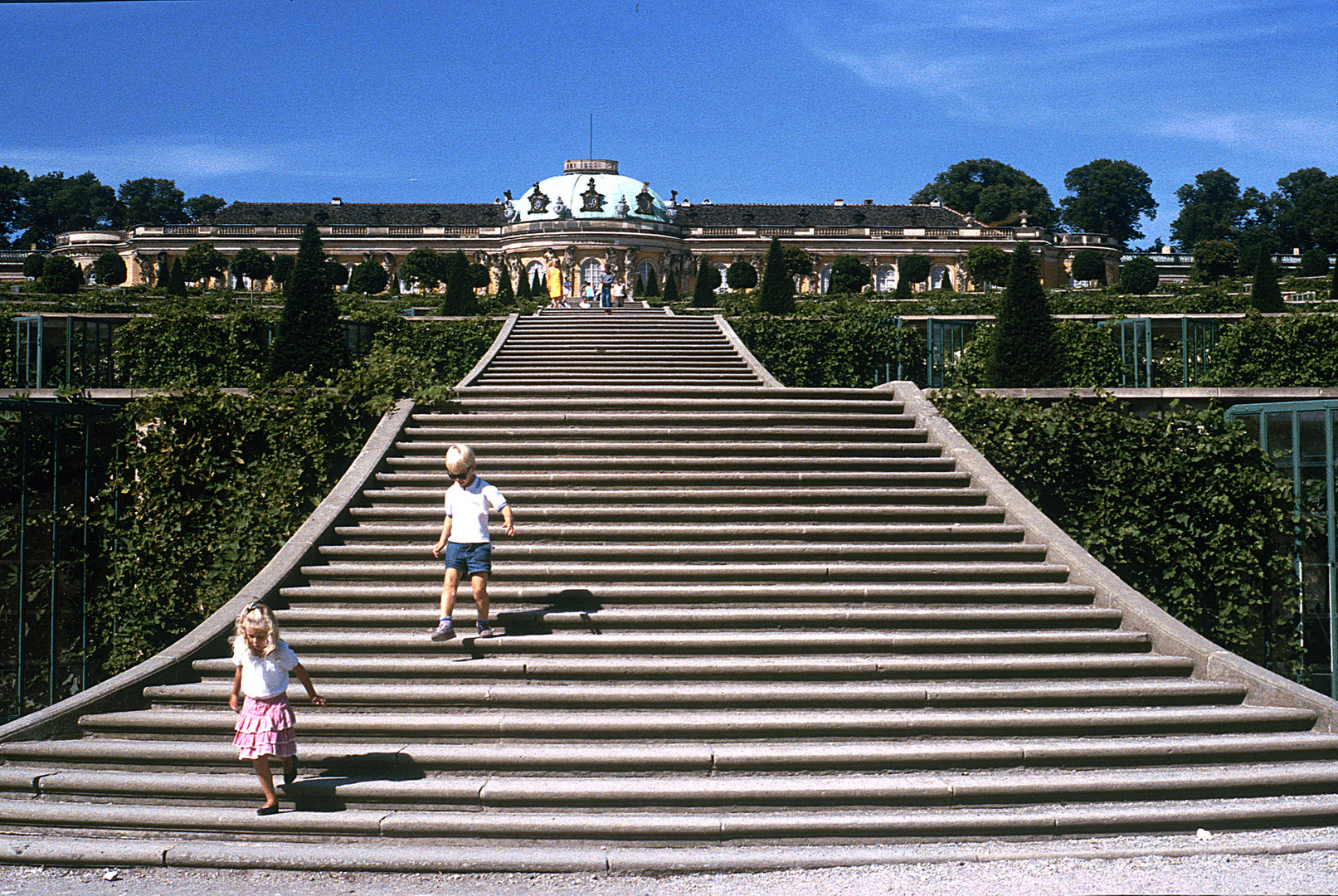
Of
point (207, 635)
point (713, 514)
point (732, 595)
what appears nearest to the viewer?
point (207, 635)

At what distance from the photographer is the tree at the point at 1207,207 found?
126312 mm

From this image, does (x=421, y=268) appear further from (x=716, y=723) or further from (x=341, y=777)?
(x=716, y=723)

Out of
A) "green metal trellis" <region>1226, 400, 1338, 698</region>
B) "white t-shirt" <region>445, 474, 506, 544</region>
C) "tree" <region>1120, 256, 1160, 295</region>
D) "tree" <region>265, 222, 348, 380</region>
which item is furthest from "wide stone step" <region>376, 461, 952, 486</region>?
"tree" <region>1120, 256, 1160, 295</region>

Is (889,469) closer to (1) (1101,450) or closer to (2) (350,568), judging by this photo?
(1) (1101,450)

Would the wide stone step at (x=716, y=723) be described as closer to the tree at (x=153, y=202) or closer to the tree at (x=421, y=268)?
the tree at (x=421, y=268)

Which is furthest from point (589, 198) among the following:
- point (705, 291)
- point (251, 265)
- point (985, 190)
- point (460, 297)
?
point (460, 297)

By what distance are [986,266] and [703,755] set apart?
3025 inches

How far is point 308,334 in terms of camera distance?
16312mm

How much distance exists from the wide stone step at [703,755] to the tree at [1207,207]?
13180 cm

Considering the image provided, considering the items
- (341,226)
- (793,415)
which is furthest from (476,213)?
(793,415)

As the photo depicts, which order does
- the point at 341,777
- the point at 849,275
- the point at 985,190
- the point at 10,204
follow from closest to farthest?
the point at 341,777 < the point at 849,275 < the point at 985,190 < the point at 10,204

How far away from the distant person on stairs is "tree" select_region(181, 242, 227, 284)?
75507 mm

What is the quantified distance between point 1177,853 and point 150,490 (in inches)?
385

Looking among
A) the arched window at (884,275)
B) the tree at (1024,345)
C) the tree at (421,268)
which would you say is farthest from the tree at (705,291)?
the arched window at (884,275)
